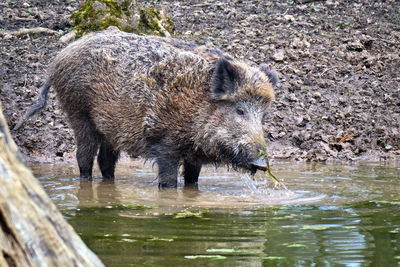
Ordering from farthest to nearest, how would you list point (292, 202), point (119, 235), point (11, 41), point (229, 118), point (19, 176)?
point (11, 41)
point (229, 118)
point (292, 202)
point (119, 235)
point (19, 176)

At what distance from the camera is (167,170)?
23.9ft

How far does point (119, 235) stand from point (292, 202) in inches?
87.6

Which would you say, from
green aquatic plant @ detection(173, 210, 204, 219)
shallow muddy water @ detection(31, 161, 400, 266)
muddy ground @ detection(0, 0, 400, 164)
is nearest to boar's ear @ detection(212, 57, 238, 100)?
shallow muddy water @ detection(31, 161, 400, 266)

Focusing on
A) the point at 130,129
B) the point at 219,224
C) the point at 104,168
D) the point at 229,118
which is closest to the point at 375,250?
the point at 219,224

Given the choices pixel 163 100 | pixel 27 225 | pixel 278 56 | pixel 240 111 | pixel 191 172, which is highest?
pixel 278 56

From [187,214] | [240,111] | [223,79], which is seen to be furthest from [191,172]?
[187,214]

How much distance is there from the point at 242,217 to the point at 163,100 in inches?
92.3

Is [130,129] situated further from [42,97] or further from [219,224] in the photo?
[219,224]

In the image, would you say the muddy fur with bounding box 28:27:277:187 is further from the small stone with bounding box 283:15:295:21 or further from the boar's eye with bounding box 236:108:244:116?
the small stone with bounding box 283:15:295:21

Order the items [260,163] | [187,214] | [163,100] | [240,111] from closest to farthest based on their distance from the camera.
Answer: [187,214]
[260,163]
[240,111]
[163,100]

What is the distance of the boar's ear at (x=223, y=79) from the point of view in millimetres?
6980

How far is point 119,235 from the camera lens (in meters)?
4.50

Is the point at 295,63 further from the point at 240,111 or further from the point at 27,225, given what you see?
the point at 27,225

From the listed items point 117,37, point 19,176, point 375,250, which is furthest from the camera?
point 117,37
